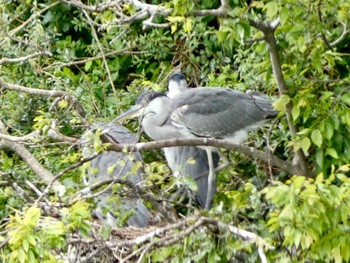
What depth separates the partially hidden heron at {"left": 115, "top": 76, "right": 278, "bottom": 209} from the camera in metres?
7.02

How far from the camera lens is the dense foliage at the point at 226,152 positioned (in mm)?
4887

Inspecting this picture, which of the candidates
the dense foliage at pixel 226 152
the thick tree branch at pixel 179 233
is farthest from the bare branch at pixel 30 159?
the thick tree branch at pixel 179 233

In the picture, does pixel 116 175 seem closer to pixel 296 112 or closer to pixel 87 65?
pixel 296 112

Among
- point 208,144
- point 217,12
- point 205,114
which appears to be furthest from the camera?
point 205,114

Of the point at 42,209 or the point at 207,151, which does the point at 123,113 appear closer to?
the point at 207,151

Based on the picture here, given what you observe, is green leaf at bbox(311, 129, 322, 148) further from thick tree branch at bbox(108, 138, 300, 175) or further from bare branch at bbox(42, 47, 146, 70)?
bare branch at bbox(42, 47, 146, 70)

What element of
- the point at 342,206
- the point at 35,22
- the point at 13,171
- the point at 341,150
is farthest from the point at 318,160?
the point at 35,22

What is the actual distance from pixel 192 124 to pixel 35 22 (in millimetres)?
1664

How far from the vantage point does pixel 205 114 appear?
714cm

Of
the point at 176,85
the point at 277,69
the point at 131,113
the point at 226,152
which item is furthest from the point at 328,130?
the point at 176,85

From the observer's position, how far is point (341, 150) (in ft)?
19.6

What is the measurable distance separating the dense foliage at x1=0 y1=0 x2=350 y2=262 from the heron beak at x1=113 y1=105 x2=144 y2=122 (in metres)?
0.13

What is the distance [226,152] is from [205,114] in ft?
0.96

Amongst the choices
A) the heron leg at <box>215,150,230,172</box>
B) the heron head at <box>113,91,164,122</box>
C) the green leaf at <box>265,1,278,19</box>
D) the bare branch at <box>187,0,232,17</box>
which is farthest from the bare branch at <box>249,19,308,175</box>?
the heron head at <box>113,91,164,122</box>
